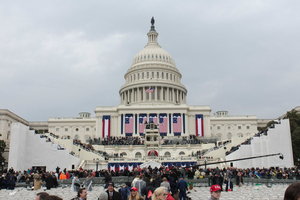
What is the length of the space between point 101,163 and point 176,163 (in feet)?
43.0

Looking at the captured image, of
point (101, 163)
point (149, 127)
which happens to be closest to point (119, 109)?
point (149, 127)

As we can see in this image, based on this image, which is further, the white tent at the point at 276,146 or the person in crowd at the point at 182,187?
the white tent at the point at 276,146

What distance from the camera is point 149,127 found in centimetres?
7950

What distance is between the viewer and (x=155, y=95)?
10794cm

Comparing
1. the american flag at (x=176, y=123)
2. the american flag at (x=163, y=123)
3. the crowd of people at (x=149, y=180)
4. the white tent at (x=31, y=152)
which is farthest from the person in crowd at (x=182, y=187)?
the american flag at (x=176, y=123)

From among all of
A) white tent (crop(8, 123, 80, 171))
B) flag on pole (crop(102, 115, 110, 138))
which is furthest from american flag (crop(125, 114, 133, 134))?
white tent (crop(8, 123, 80, 171))

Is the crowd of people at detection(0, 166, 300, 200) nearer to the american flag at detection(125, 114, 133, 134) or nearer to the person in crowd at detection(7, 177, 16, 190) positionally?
the person in crowd at detection(7, 177, 16, 190)

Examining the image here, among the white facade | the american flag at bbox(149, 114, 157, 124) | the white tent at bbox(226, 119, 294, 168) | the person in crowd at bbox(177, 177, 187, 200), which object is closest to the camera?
the person in crowd at bbox(177, 177, 187, 200)

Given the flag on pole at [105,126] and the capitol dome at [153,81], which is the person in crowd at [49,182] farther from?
the capitol dome at [153,81]

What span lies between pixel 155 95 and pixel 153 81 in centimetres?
495

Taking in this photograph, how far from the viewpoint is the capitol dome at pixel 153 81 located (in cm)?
10850

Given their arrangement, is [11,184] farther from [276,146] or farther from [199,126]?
[199,126]

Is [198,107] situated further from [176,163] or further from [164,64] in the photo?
[176,163]

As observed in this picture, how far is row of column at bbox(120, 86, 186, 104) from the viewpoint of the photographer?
108 m
